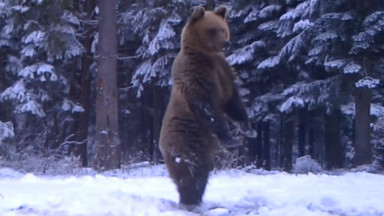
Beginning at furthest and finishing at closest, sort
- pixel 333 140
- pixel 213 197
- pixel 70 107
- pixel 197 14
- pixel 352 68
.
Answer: pixel 70 107 → pixel 333 140 → pixel 352 68 → pixel 213 197 → pixel 197 14

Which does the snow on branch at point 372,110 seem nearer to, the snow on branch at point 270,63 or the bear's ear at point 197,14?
the snow on branch at point 270,63

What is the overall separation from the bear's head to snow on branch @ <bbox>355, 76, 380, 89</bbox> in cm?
1220

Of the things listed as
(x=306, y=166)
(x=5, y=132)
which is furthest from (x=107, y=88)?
(x=306, y=166)

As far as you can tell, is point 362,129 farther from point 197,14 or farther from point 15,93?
point 15,93

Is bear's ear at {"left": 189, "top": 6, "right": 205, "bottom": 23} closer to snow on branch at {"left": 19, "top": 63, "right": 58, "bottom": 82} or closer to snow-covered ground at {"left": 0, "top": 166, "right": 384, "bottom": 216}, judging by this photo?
snow-covered ground at {"left": 0, "top": 166, "right": 384, "bottom": 216}

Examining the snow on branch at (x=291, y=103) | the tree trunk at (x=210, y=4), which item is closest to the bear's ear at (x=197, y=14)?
the snow on branch at (x=291, y=103)

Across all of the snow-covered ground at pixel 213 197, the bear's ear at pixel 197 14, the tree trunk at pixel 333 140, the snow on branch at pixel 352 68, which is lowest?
the tree trunk at pixel 333 140

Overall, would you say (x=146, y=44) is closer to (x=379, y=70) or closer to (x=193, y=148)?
(x=379, y=70)

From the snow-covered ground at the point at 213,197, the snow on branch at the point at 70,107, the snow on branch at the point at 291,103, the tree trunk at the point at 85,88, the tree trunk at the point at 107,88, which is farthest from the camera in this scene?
the tree trunk at the point at 85,88

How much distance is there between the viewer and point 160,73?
92.1 feet

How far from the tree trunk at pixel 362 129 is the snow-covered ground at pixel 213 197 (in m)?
9.29

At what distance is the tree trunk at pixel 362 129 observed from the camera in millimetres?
19078

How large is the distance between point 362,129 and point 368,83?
1.59m

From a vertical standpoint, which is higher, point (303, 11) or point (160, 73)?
point (303, 11)
